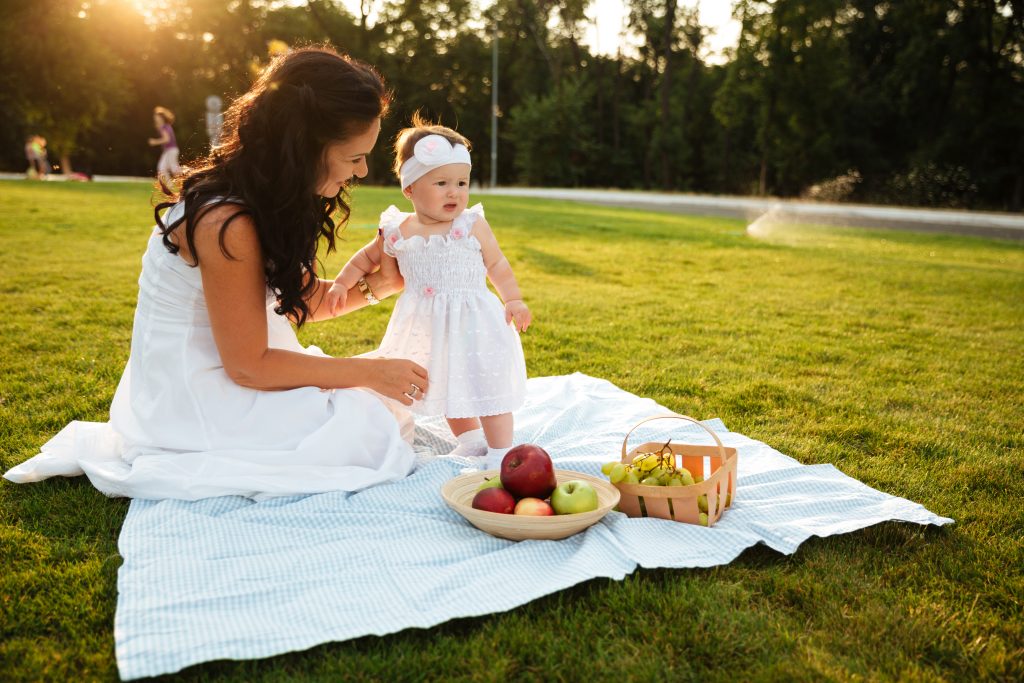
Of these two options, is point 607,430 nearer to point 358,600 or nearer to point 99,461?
point 358,600

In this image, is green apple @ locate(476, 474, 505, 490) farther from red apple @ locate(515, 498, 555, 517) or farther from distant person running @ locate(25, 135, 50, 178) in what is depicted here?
distant person running @ locate(25, 135, 50, 178)

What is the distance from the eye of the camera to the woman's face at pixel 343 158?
288 cm

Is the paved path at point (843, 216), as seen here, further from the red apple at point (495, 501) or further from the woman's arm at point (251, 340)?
the red apple at point (495, 501)

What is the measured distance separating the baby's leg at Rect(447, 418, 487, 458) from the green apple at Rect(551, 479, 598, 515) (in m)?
0.89

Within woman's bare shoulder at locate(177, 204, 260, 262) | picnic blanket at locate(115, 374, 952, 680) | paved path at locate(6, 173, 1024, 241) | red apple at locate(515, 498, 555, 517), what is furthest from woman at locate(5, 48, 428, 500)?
paved path at locate(6, 173, 1024, 241)

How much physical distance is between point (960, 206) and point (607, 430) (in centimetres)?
2971

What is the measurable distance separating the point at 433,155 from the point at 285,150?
844mm

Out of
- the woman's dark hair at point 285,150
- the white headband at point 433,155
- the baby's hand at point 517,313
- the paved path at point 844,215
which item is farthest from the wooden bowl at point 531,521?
the paved path at point 844,215

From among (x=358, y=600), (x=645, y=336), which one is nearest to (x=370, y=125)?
(x=358, y=600)

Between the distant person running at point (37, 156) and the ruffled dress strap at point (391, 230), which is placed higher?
the distant person running at point (37, 156)

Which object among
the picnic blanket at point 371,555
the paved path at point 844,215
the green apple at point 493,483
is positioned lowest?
the picnic blanket at point 371,555

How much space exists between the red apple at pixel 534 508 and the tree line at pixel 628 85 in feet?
71.8

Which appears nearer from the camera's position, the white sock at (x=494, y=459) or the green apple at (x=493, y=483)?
the green apple at (x=493, y=483)

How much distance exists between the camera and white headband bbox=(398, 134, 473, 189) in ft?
11.3
